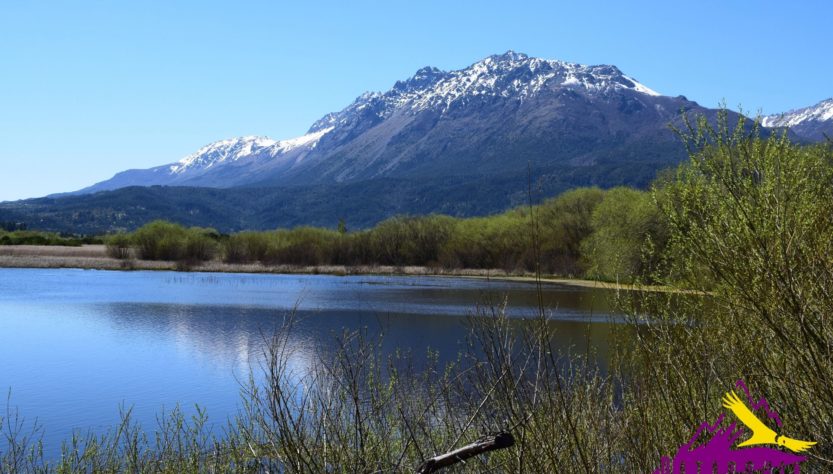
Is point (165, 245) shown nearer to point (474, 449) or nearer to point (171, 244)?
point (171, 244)

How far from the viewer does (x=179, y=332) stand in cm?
3578

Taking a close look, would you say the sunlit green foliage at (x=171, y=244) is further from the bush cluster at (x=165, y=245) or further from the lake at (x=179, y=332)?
the lake at (x=179, y=332)

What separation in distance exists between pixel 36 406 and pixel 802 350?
20.0m

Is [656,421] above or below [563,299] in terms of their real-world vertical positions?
above

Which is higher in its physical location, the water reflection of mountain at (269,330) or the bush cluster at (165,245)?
the bush cluster at (165,245)

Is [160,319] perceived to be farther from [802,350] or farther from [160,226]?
[160,226]

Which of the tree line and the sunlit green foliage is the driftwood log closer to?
the tree line

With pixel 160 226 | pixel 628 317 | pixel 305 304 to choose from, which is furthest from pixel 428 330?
pixel 160 226

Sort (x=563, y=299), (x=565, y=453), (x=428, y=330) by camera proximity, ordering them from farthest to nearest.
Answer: (x=563, y=299), (x=428, y=330), (x=565, y=453)

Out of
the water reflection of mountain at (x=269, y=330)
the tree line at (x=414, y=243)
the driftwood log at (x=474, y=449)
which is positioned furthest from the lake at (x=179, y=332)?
the tree line at (x=414, y=243)

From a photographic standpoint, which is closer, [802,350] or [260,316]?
[802,350]

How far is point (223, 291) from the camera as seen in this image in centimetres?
6200

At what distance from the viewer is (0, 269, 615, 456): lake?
2062 centimetres

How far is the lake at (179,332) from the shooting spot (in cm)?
2062
